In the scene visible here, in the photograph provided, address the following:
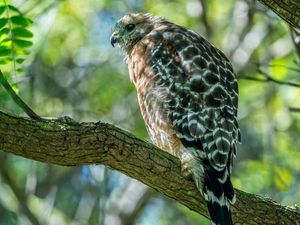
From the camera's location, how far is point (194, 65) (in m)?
6.86

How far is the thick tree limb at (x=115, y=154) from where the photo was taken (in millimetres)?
5215

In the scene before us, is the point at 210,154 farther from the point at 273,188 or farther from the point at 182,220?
the point at 182,220

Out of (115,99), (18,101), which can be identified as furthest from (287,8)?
(115,99)

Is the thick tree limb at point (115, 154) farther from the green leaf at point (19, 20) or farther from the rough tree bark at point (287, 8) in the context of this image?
the rough tree bark at point (287, 8)

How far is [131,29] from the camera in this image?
854cm

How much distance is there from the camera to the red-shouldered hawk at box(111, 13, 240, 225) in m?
6.03

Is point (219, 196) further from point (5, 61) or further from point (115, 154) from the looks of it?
point (5, 61)

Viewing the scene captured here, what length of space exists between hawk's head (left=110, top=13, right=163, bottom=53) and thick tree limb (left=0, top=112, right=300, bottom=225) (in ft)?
8.76

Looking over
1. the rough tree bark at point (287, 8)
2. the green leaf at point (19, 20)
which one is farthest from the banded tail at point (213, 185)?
the green leaf at point (19, 20)

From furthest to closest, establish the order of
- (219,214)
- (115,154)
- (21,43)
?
(21,43), (219,214), (115,154)

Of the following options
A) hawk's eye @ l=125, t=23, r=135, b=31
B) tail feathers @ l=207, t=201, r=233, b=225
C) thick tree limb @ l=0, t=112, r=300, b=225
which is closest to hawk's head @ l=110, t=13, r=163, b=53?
hawk's eye @ l=125, t=23, r=135, b=31

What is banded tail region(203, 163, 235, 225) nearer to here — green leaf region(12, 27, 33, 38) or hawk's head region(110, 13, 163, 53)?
green leaf region(12, 27, 33, 38)

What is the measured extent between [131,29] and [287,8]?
11.2 ft

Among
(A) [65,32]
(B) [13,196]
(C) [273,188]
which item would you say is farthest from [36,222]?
(A) [65,32]
